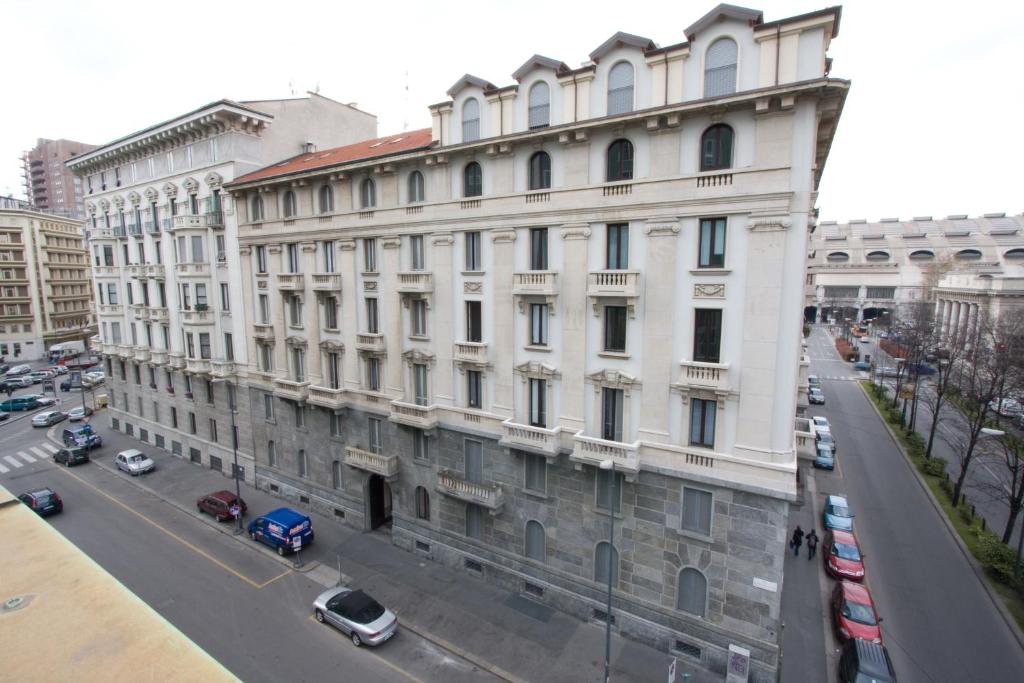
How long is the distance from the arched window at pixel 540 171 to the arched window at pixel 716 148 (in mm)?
6434

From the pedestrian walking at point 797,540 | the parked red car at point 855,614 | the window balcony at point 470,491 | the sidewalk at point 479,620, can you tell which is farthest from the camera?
the pedestrian walking at point 797,540

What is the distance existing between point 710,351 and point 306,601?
22.2 m

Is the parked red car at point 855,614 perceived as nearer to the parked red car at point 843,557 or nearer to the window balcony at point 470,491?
the parked red car at point 843,557

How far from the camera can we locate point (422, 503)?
91.9ft

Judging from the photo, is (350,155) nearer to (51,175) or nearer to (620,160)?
(620,160)

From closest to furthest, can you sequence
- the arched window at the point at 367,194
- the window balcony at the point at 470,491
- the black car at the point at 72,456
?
the window balcony at the point at 470,491 < the arched window at the point at 367,194 < the black car at the point at 72,456

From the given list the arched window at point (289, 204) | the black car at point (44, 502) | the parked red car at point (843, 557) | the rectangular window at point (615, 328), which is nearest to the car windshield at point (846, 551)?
the parked red car at point (843, 557)

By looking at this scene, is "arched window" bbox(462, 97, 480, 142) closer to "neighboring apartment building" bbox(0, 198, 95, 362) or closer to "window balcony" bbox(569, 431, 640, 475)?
"window balcony" bbox(569, 431, 640, 475)

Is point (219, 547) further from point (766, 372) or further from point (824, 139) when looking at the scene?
point (824, 139)

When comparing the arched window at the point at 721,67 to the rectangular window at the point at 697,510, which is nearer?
the arched window at the point at 721,67

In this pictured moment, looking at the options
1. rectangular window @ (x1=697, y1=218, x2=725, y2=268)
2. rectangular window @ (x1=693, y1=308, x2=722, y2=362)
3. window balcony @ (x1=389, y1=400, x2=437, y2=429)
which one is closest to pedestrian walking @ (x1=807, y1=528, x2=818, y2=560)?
rectangular window @ (x1=693, y1=308, x2=722, y2=362)

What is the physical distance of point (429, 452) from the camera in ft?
88.4

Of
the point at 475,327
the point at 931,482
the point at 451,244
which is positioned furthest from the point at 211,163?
the point at 931,482

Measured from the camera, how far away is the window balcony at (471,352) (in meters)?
24.1
